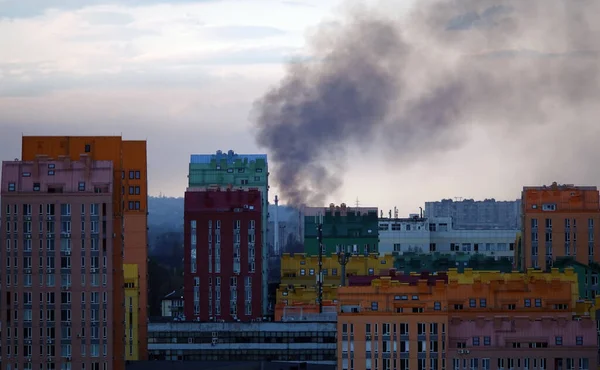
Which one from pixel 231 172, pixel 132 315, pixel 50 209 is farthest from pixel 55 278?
pixel 231 172

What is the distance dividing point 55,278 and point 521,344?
23900 mm

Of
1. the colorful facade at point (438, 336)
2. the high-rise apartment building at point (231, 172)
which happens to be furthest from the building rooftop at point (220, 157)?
the colorful facade at point (438, 336)

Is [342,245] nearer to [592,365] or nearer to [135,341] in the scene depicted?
[135,341]

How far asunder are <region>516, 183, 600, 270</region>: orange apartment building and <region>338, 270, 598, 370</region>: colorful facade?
47261mm

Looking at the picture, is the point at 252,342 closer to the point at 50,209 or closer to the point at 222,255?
the point at 222,255

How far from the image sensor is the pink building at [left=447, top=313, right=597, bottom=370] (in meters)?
114

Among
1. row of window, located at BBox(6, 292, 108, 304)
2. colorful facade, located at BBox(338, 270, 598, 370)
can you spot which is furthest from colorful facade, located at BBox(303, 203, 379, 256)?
row of window, located at BBox(6, 292, 108, 304)

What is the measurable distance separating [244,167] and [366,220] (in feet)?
55.0

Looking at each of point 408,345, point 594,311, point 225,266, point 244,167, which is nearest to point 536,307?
point 594,311

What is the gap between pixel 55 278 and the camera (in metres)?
113

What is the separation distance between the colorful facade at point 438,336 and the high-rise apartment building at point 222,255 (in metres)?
45.0

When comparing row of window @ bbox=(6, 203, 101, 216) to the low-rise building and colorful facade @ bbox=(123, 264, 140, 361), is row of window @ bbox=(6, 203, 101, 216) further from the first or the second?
the low-rise building

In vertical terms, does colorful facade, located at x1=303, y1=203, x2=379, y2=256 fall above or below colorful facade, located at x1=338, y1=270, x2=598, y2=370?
above

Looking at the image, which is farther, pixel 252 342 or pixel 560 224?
pixel 560 224
